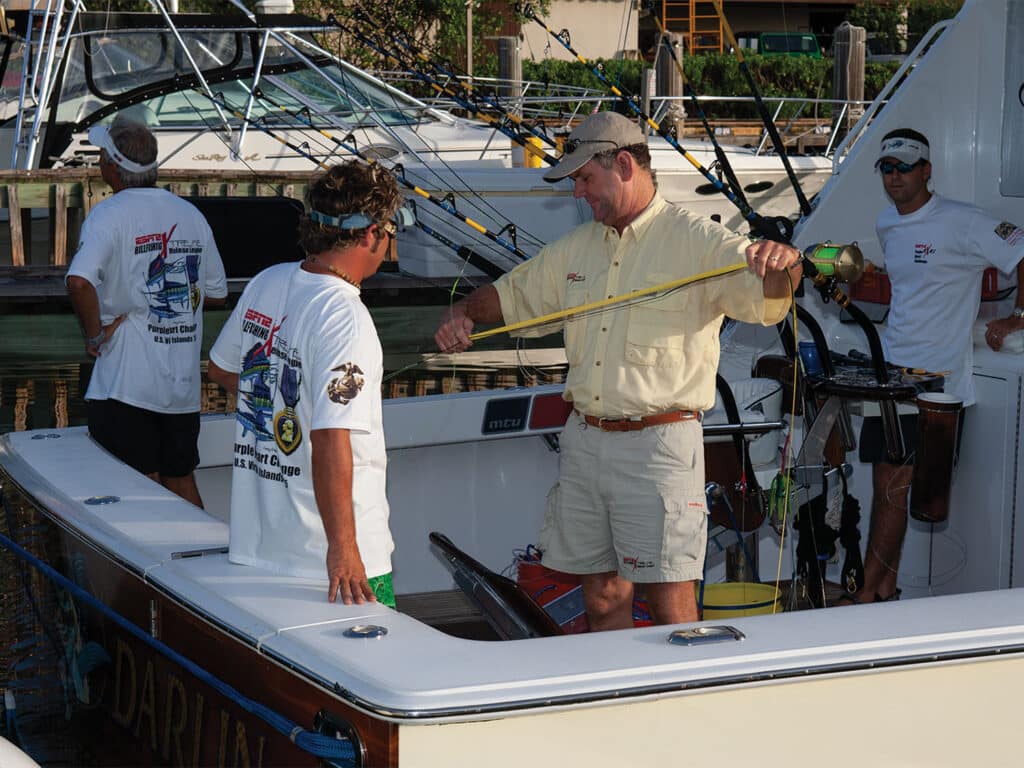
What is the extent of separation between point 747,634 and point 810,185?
10.1 metres

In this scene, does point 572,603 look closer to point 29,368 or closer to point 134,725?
point 134,725

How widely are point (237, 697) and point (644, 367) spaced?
47.8 inches

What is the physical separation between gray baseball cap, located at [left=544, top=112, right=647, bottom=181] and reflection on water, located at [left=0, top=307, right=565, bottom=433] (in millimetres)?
4791

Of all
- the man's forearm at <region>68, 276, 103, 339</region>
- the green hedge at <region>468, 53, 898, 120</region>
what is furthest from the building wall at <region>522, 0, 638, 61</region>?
the man's forearm at <region>68, 276, 103, 339</region>

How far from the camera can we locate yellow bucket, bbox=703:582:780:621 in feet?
12.9

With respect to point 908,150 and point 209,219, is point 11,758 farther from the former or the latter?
point 209,219

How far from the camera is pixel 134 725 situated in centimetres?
310

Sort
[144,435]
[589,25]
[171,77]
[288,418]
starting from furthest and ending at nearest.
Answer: [589,25] < [171,77] < [144,435] < [288,418]

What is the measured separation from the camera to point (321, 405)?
261 cm

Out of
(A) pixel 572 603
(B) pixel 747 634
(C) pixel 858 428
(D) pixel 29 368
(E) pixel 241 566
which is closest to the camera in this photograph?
(B) pixel 747 634

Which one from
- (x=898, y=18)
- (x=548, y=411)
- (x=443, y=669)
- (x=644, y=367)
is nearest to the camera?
(x=443, y=669)

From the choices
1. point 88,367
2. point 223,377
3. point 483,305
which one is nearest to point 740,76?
point 88,367

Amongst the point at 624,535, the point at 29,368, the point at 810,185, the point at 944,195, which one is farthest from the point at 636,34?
the point at 624,535

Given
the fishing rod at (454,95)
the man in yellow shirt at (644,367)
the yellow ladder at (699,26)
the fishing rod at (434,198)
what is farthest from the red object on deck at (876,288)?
the yellow ladder at (699,26)
